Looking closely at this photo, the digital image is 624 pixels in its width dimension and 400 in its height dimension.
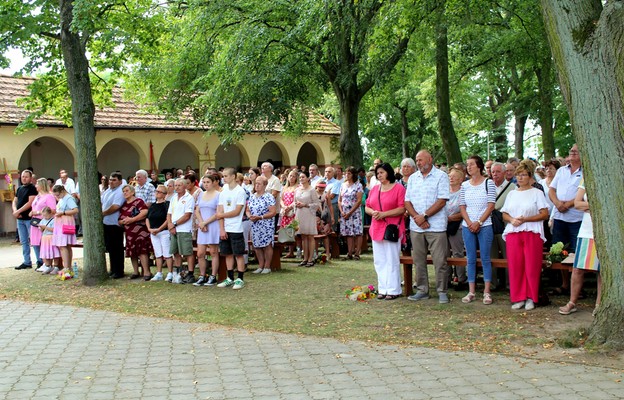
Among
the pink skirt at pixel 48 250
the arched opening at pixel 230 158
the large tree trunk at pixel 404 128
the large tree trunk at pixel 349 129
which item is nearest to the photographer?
the pink skirt at pixel 48 250

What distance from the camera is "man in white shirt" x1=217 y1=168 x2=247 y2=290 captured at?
11961 millimetres

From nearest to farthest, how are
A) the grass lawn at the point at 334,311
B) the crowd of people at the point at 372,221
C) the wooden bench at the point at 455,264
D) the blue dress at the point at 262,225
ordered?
the grass lawn at the point at 334,311, the crowd of people at the point at 372,221, the wooden bench at the point at 455,264, the blue dress at the point at 262,225

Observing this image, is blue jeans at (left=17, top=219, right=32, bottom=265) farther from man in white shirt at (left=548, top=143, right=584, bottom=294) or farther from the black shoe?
man in white shirt at (left=548, top=143, right=584, bottom=294)

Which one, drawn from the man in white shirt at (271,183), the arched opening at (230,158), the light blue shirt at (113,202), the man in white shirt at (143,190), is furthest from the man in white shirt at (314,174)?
the arched opening at (230,158)

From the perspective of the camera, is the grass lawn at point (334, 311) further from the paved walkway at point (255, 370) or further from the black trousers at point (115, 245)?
the black trousers at point (115, 245)

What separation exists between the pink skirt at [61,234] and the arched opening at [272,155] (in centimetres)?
2074

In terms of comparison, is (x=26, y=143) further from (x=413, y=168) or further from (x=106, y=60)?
(x=413, y=168)

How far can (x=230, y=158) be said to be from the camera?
33500mm

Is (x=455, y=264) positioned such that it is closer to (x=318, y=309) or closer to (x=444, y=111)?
(x=318, y=309)

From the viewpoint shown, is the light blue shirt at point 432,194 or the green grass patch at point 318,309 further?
the light blue shirt at point 432,194

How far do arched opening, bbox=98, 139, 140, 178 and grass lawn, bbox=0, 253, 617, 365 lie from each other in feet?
52.0

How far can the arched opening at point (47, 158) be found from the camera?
87.7 ft

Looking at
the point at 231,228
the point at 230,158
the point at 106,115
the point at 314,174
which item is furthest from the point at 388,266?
the point at 230,158

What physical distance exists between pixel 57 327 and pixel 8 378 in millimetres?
2382
